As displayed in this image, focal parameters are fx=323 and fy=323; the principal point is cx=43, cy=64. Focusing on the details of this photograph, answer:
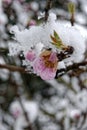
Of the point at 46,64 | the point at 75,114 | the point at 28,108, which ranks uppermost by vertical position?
the point at 46,64

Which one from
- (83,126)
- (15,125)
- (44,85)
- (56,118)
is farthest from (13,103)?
(83,126)

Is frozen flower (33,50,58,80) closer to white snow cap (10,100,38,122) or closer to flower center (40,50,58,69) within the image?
flower center (40,50,58,69)

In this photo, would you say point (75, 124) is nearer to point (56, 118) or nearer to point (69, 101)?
point (56, 118)

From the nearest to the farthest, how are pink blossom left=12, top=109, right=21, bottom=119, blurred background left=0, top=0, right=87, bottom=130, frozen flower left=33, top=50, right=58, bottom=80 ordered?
frozen flower left=33, top=50, right=58, bottom=80
blurred background left=0, top=0, right=87, bottom=130
pink blossom left=12, top=109, right=21, bottom=119

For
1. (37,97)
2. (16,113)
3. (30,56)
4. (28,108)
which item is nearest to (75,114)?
(16,113)

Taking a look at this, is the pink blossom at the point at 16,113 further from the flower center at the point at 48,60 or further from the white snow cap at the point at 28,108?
the flower center at the point at 48,60

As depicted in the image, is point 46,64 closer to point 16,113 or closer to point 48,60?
point 48,60

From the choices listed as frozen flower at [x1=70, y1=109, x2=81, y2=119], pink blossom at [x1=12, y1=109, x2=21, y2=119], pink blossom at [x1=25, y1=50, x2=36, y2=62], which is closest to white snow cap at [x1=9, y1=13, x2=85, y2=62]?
pink blossom at [x1=25, y1=50, x2=36, y2=62]

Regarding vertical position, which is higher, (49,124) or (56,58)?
(56,58)
